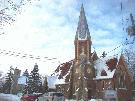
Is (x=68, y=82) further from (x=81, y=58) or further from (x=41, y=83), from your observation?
(x=41, y=83)

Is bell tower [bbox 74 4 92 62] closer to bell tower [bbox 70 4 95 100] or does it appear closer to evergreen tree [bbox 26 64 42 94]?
bell tower [bbox 70 4 95 100]

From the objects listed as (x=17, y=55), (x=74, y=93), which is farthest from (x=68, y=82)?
(x=17, y=55)

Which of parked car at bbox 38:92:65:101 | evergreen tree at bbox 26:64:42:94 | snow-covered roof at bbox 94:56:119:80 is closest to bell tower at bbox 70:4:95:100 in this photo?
snow-covered roof at bbox 94:56:119:80

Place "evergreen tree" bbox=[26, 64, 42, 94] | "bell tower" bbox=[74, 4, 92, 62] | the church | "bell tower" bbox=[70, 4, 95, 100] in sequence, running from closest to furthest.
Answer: the church → "bell tower" bbox=[70, 4, 95, 100] → "bell tower" bbox=[74, 4, 92, 62] → "evergreen tree" bbox=[26, 64, 42, 94]

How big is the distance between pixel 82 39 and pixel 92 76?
9465mm

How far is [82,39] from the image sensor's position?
211 ft

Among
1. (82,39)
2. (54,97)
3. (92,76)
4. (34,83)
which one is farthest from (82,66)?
(54,97)

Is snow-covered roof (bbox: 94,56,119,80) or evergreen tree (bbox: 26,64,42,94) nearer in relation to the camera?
snow-covered roof (bbox: 94,56,119,80)

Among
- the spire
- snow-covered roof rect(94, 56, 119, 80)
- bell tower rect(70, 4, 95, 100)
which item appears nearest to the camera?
snow-covered roof rect(94, 56, 119, 80)

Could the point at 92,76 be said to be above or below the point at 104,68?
below

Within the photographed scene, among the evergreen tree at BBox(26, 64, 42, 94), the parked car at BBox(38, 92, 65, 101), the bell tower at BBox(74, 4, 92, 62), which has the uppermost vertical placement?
the bell tower at BBox(74, 4, 92, 62)

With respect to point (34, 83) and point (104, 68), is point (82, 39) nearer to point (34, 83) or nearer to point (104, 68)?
point (104, 68)

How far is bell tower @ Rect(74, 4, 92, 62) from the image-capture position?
63.1m

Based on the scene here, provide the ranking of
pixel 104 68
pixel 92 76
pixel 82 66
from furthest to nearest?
pixel 82 66, pixel 92 76, pixel 104 68
